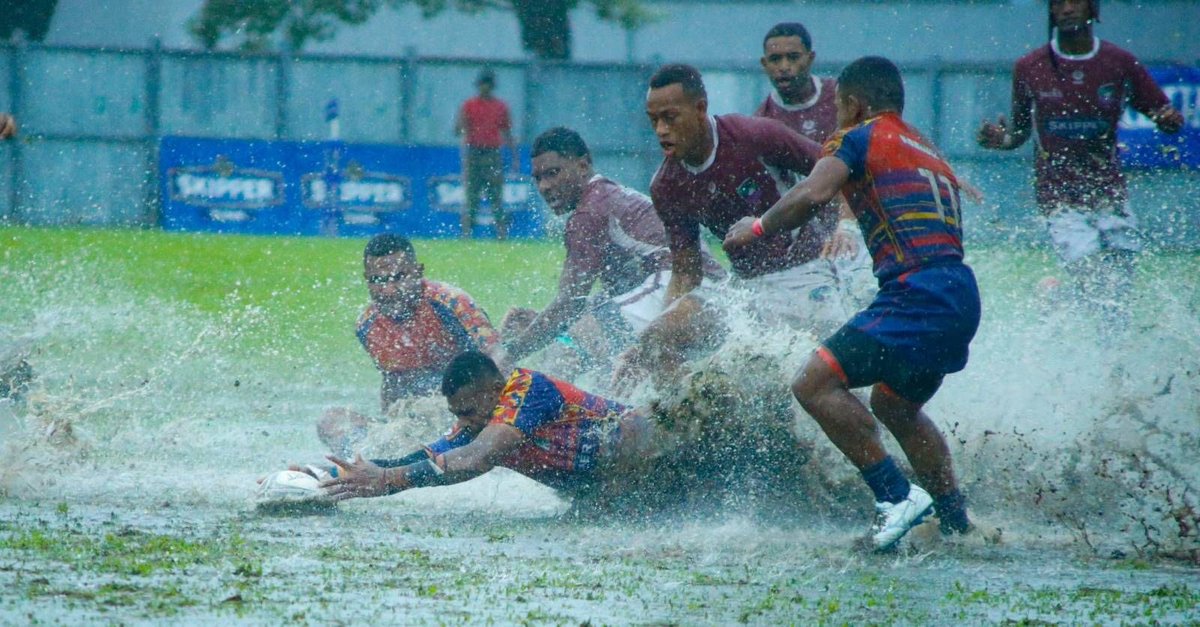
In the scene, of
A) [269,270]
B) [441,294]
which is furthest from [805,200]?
[269,270]

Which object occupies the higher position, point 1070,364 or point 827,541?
point 1070,364

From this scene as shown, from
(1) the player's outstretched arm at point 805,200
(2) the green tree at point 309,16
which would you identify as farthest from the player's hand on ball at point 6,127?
(2) the green tree at point 309,16

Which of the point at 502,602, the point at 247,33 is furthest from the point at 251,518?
the point at 247,33

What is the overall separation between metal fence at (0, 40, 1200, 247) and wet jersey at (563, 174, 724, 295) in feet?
45.0

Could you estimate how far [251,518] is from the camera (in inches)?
223

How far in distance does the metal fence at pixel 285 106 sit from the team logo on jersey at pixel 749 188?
14942 millimetres

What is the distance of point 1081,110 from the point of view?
8.10 meters

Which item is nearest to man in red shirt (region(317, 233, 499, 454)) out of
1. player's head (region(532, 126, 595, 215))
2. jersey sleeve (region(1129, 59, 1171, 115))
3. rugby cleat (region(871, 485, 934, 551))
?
player's head (region(532, 126, 595, 215))

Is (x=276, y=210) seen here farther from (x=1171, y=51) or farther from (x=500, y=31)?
(x=1171, y=51)

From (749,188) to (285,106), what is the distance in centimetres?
1712

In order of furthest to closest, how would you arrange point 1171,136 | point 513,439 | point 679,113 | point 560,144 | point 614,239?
1. point 1171,136
2. point 614,239
3. point 560,144
4. point 679,113
5. point 513,439

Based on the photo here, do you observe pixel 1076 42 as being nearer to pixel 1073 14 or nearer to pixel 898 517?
pixel 1073 14

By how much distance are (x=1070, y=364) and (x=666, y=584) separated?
9.94 ft

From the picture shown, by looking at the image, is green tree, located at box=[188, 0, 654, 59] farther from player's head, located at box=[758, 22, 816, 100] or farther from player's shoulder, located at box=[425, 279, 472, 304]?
player's shoulder, located at box=[425, 279, 472, 304]
